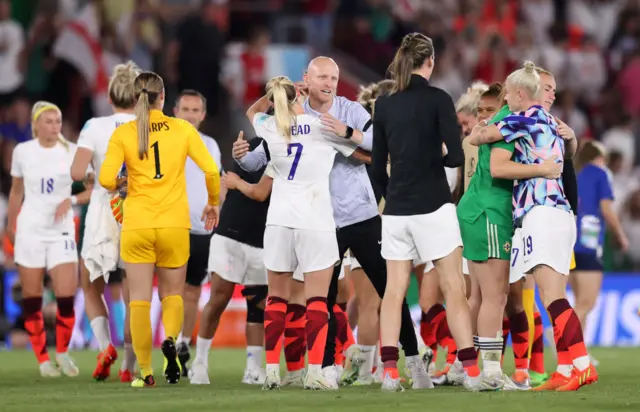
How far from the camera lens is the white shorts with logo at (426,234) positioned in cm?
973

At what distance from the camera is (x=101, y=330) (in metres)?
12.2

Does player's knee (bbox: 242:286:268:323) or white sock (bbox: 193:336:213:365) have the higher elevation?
player's knee (bbox: 242:286:268:323)

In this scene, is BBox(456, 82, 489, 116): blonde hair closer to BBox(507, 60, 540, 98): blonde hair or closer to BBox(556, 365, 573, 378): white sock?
BBox(507, 60, 540, 98): blonde hair

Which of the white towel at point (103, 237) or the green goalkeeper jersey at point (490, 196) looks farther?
the white towel at point (103, 237)

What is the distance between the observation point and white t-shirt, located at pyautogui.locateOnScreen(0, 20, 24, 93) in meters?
19.9

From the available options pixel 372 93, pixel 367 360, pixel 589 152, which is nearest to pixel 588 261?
pixel 589 152

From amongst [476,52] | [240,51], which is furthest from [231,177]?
[476,52]

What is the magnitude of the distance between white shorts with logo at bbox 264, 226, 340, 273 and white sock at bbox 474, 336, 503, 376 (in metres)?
1.30

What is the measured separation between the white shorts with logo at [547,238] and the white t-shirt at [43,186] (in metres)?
5.12

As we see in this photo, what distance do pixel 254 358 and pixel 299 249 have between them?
72.1 inches

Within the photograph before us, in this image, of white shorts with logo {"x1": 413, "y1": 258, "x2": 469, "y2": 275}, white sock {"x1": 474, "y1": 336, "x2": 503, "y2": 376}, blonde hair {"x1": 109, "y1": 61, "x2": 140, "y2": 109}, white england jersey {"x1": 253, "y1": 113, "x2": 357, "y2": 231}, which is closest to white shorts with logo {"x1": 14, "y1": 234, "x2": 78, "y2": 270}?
blonde hair {"x1": 109, "y1": 61, "x2": 140, "y2": 109}

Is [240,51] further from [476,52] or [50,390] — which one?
[50,390]

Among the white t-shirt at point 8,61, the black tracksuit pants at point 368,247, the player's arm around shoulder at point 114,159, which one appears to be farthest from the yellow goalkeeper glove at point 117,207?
the white t-shirt at point 8,61

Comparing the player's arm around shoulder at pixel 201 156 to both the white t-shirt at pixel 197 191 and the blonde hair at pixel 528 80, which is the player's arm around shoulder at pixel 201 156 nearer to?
the white t-shirt at pixel 197 191
